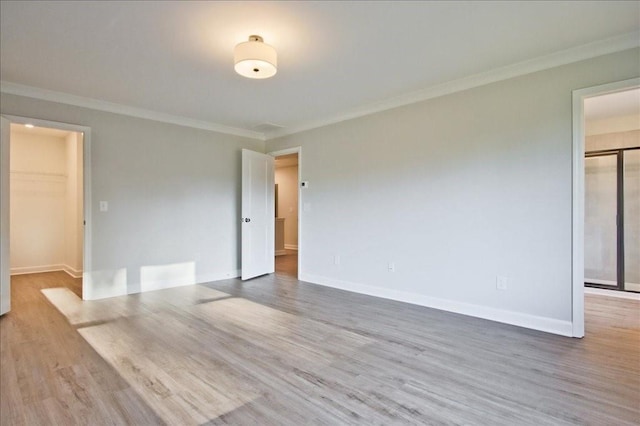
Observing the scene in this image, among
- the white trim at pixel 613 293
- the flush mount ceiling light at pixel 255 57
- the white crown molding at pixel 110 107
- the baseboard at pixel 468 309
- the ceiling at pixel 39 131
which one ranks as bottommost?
the white trim at pixel 613 293

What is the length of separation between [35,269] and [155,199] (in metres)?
3.34

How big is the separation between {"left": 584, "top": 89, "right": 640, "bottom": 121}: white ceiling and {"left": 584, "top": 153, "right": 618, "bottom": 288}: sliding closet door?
63cm

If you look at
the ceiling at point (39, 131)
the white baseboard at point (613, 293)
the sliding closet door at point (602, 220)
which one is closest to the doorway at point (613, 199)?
the sliding closet door at point (602, 220)

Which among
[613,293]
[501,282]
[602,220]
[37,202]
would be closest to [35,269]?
[37,202]

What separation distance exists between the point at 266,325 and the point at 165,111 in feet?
10.8

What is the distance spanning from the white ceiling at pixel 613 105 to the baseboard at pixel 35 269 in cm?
Answer: 866

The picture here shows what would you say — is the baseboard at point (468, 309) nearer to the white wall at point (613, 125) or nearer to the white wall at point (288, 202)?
the white wall at point (613, 125)

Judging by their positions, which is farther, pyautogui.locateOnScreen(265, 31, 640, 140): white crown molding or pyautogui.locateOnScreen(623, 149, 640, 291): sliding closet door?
pyautogui.locateOnScreen(623, 149, 640, 291): sliding closet door

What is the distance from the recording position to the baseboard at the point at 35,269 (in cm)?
586

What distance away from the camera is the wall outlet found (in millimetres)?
3301

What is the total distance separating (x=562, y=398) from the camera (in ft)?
6.50

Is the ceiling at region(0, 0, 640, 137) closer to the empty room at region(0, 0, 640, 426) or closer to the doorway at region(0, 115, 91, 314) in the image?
the empty room at region(0, 0, 640, 426)

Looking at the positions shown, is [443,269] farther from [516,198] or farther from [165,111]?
[165,111]

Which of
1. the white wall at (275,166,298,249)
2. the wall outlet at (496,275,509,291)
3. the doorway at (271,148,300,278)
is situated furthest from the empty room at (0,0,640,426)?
the white wall at (275,166,298,249)
